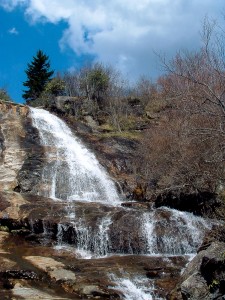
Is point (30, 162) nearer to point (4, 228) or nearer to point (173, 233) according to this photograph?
point (4, 228)

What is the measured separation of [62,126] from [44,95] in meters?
13.0

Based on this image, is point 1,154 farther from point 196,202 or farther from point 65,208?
point 196,202

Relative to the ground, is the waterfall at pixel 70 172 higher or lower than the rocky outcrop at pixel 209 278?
higher

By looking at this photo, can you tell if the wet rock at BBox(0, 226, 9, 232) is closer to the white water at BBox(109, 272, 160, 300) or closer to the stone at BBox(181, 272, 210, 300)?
the white water at BBox(109, 272, 160, 300)

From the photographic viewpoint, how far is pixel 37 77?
5384 centimetres

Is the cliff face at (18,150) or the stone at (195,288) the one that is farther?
the cliff face at (18,150)

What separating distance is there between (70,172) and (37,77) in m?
31.6

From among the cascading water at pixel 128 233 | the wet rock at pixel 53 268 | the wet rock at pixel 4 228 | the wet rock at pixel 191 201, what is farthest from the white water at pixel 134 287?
the wet rock at pixel 191 201

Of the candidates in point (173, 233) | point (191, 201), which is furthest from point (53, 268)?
point (191, 201)

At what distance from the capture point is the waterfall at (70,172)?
23.6 meters

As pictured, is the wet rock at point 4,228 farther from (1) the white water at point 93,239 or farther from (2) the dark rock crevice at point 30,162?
(2) the dark rock crevice at point 30,162

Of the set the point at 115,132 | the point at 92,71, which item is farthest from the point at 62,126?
the point at 92,71

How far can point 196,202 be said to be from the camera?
65.7 ft

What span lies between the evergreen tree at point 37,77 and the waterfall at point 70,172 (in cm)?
2240
